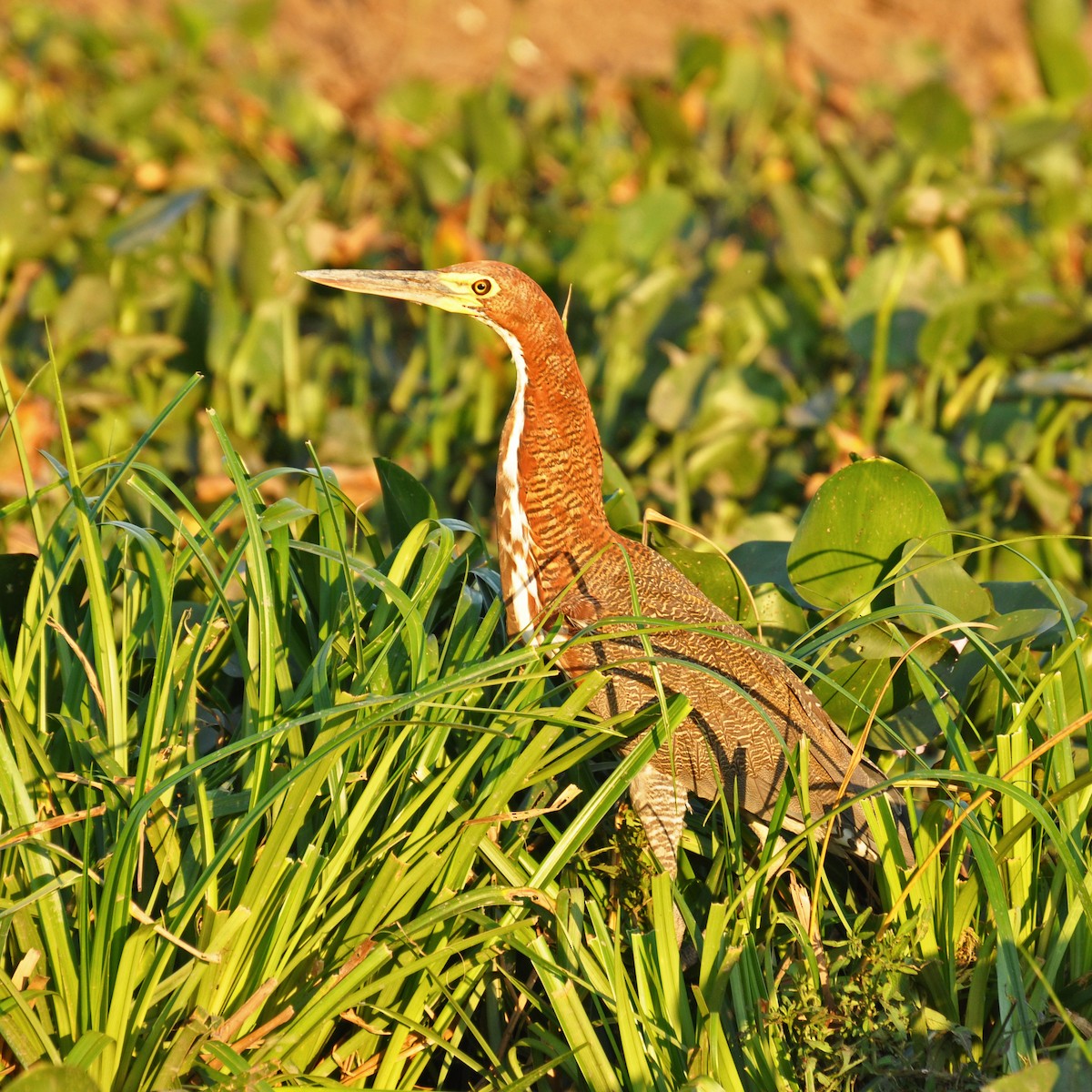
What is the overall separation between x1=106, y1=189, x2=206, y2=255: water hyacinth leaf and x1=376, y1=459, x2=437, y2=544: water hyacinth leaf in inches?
90.0

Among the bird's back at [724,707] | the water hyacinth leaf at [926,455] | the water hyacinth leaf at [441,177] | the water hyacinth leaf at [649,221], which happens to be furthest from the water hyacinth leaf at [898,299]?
the bird's back at [724,707]

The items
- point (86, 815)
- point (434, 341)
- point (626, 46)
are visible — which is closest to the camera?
point (86, 815)

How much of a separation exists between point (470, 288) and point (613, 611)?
79 cm

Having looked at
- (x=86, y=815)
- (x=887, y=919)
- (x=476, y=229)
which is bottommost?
(x=476, y=229)

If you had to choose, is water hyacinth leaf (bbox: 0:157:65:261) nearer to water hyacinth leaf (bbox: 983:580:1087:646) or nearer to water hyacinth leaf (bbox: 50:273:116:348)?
water hyacinth leaf (bbox: 50:273:116:348)

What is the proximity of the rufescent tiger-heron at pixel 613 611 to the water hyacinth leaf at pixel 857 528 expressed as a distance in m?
0.25

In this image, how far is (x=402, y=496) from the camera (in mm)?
3127

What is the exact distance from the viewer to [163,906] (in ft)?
7.84

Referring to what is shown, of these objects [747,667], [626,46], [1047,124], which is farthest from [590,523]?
[626,46]

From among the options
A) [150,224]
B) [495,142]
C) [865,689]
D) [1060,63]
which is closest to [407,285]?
[865,689]

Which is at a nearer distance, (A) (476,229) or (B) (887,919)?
(B) (887,919)

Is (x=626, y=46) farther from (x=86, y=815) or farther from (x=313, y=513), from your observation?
(x=86, y=815)

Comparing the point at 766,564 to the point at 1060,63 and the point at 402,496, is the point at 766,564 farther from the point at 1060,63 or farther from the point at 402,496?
the point at 1060,63

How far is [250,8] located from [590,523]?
22.9ft
